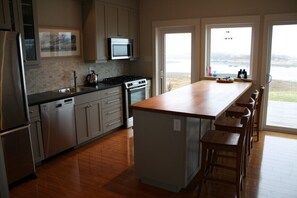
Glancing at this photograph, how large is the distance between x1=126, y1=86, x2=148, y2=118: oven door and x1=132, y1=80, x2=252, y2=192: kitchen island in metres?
1.89

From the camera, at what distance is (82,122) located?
13.5 ft

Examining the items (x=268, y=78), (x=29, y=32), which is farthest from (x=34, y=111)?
(x=268, y=78)

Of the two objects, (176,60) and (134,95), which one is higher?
(176,60)

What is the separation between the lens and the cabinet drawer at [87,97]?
13.0 ft

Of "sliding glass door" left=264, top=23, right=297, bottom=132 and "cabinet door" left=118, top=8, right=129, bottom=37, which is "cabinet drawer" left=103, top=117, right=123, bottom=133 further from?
"sliding glass door" left=264, top=23, right=297, bottom=132

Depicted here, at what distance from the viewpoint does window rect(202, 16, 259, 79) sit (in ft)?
15.5

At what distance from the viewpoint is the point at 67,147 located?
3877 mm

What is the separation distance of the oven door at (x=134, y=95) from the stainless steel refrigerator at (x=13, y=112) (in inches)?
84.3

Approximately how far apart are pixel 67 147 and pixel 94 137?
2.04ft

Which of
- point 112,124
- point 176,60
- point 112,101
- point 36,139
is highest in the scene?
point 176,60

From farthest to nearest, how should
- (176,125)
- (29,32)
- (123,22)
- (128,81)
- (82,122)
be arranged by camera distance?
(123,22)
(128,81)
(82,122)
(29,32)
(176,125)

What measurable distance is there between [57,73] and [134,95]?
1576 mm

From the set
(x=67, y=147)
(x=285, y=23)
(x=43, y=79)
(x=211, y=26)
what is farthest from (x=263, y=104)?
(x=43, y=79)

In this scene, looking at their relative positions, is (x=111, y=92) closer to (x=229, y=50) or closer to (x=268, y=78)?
(x=229, y=50)
